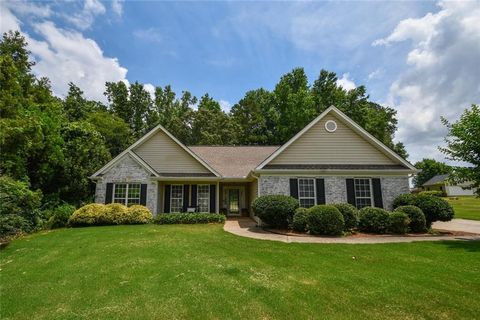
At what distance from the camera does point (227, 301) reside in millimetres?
4926

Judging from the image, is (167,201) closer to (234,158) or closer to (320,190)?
(234,158)

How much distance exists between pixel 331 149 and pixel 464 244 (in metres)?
7.45

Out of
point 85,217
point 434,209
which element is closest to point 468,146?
point 434,209

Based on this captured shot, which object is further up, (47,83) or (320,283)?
(47,83)

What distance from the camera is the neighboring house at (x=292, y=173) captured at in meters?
14.8

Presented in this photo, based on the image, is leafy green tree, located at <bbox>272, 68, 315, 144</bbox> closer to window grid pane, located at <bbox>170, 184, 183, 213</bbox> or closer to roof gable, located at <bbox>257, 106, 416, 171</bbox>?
roof gable, located at <bbox>257, 106, 416, 171</bbox>

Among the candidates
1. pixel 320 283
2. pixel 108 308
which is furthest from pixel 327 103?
pixel 108 308

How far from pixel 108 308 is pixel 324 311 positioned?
3859mm

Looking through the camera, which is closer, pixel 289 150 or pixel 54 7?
pixel 54 7

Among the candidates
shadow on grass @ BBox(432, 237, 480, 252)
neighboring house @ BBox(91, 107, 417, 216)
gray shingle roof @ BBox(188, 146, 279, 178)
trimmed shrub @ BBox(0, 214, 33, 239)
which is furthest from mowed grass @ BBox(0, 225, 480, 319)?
gray shingle roof @ BBox(188, 146, 279, 178)

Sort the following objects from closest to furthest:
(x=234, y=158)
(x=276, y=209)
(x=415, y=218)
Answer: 1. (x=415, y=218)
2. (x=276, y=209)
3. (x=234, y=158)

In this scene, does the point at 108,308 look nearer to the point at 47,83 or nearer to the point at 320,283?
the point at 320,283

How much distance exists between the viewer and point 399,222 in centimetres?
1182

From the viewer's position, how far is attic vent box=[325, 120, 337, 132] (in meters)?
15.6
